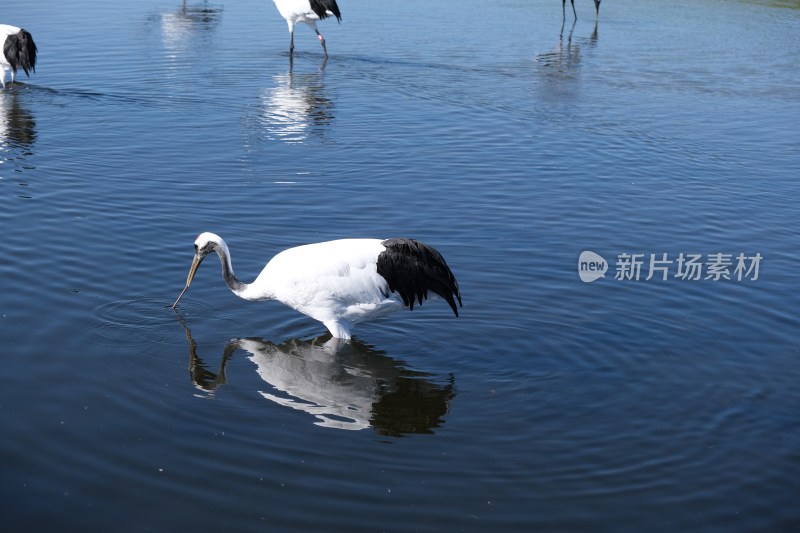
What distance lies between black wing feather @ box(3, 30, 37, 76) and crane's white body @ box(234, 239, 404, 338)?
11811mm

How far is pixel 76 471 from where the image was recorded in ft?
23.6

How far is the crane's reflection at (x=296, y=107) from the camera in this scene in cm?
1702

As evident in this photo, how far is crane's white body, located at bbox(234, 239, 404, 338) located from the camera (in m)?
9.33

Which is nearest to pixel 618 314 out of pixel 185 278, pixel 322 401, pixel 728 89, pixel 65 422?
pixel 322 401

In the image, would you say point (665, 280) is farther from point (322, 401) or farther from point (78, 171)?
point (78, 171)

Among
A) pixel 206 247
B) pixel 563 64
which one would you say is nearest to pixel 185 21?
pixel 563 64

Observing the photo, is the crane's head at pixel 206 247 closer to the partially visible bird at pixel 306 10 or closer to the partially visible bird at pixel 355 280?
the partially visible bird at pixel 355 280

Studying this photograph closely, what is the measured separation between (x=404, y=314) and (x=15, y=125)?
29.9 ft

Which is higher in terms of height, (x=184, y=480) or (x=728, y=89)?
(x=728, y=89)

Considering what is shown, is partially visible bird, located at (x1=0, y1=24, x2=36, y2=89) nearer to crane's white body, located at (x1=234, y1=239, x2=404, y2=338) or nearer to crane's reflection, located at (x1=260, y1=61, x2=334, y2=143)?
crane's reflection, located at (x1=260, y1=61, x2=334, y2=143)

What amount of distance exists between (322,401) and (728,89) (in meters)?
15.0

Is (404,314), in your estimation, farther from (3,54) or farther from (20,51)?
(3,54)

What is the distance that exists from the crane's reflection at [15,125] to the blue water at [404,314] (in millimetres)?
89

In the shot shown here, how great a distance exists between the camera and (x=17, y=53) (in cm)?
1945
